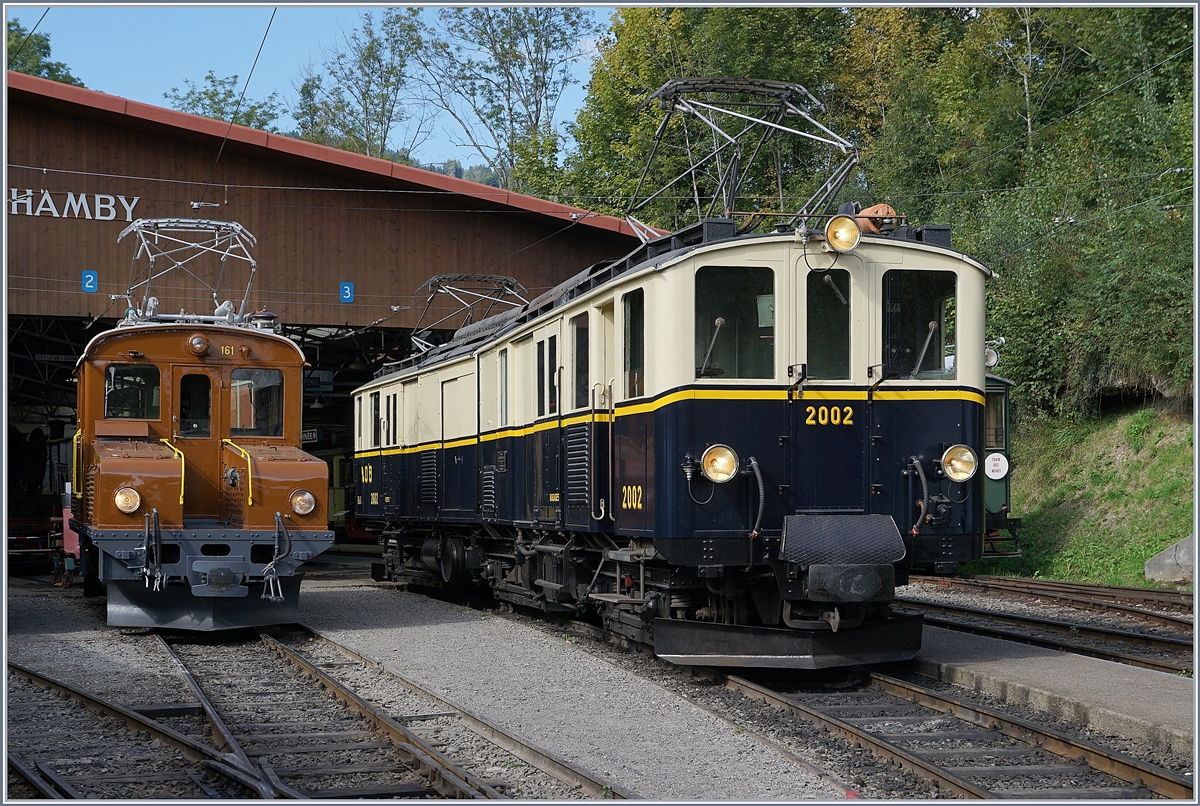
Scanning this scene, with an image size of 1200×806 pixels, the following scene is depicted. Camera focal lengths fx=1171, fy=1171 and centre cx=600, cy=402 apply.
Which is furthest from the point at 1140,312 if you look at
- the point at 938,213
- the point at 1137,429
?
the point at 938,213

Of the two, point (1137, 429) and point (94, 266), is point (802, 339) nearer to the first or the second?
point (1137, 429)

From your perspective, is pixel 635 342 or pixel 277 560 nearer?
pixel 635 342

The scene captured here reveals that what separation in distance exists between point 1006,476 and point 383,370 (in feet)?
35.7

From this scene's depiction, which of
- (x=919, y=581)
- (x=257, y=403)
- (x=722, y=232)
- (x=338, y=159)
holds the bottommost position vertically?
(x=919, y=581)

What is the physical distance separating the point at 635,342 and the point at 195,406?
6.39 meters

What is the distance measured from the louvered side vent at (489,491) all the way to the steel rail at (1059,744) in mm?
5964

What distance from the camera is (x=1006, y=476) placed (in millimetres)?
16406

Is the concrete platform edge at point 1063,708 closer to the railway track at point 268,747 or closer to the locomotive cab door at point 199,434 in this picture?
the railway track at point 268,747

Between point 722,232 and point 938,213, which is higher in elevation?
point 938,213

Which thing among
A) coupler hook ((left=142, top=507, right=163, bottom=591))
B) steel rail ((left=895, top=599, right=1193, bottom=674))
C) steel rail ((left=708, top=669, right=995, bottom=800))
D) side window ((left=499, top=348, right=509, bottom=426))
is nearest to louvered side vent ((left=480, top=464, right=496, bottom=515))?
side window ((left=499, top=348, right=509, bottom=426))

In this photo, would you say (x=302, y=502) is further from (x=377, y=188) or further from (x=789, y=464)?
(x=377, y=188)

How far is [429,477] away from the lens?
666 inches

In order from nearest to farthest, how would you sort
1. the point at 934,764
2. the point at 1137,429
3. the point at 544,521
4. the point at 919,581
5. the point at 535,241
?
the point at 934,764, the point at 544,521, the point at 919,581, the point at 1137,429, the point at 535,241

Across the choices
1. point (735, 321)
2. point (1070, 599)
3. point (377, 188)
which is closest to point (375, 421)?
→ point (377, 188)
